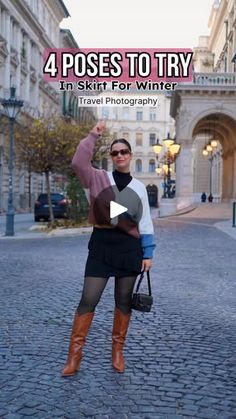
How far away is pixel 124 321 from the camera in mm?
4434

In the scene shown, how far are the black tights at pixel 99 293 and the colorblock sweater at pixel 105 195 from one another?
26 cm

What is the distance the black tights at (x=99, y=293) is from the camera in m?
4.26

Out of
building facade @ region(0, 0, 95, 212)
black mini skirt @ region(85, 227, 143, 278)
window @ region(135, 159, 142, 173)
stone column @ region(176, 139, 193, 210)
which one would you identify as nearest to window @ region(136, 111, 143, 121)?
window @ region(135, 159, 142, 173)

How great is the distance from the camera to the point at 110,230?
4.21 meters

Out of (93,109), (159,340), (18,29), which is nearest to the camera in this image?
(159,340)

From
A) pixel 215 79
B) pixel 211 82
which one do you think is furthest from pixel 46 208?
pixel 215 79

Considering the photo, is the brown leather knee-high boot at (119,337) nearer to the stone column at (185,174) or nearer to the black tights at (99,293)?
the black tights at (99,293)

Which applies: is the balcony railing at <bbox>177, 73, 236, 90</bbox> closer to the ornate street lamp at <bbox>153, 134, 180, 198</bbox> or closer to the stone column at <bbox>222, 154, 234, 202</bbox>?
the ornate street lamp at <bbox>153, 134, 180, 198</bbox>

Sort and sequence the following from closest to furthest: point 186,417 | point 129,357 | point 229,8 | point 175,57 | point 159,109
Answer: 1. point 186,417
2. point 129,357
3. point 175,57
4. point 229,8
5. point 159,109

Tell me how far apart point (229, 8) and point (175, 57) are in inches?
1369

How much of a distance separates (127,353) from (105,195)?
1.51 meters

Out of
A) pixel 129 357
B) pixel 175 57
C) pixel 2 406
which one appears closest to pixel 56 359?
pixel 129 357

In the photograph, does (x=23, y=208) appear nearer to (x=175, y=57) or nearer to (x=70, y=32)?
(x=175, y=57)

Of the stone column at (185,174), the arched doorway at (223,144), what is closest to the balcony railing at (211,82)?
the arched doorway at (223,144)
